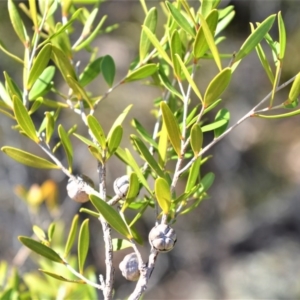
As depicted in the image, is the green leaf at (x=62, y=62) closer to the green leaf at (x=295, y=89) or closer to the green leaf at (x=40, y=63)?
the green leaf at (x=40, y=63)

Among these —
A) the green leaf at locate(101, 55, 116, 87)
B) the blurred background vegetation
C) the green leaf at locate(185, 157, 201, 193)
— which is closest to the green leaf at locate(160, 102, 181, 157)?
the green leaf at locate(185, 157, 201, 193)

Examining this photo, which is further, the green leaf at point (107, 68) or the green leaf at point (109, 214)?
the green leaf at point (107, 68)

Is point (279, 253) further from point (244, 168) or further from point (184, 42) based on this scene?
point (184, 42)

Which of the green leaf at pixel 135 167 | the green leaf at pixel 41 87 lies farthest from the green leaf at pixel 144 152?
the green leaf at pixel 41 87

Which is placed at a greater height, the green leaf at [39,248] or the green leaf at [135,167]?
the green leaf at [135,167]

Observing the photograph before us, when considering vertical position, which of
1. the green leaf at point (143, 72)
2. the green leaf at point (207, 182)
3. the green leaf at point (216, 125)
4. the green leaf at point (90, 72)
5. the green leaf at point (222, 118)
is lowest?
the green leaf at point (207, 182)

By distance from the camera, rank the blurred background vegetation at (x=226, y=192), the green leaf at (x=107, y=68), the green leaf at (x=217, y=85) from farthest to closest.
→ the blurred background vegetation at (x=226, y=192) < the green leaf at (x=107, y=68) < the green leaf at (x=217, y=85)
